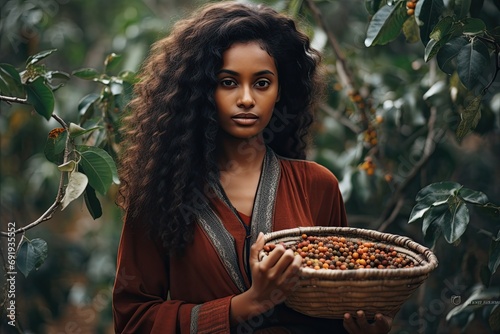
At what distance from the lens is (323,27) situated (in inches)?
116

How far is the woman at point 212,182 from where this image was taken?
1798 millimetres

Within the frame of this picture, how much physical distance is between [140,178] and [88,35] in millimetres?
3221

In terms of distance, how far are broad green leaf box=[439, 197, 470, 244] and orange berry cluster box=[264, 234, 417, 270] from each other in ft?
0.73

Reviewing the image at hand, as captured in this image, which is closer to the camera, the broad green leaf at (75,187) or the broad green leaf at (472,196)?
the broad green leaf at (75,187)

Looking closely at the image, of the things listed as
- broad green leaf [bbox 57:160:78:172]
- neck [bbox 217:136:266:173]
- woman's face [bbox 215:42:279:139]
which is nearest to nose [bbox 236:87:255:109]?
woman's face [bbox 215:42:279:139]

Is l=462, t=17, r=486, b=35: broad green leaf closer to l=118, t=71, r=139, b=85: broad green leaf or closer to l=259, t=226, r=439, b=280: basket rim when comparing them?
l=259, t=226, r=439, b=280: basket rim

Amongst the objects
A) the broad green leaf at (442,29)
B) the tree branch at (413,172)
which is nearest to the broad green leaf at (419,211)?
the broad green leaf at (442,29)

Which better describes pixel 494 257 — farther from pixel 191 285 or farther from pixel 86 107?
pixel 86 107

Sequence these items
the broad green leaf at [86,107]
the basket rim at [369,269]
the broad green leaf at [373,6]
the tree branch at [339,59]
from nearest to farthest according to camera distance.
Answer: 1. the basket rim at [369,269]
2. the broad green leaf at [373,6]
3. the broad green leaf at [86,107]
4. the tree branch at [339,59]

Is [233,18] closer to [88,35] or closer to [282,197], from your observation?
[282,197]

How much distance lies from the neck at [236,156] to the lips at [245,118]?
11cm

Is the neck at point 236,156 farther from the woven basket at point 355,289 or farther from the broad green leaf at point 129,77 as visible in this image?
the broad green leaf at point 129,77

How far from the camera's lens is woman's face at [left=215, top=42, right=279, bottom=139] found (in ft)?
5.95

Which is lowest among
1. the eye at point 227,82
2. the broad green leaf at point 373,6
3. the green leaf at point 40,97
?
the green leaf at point 40,97
